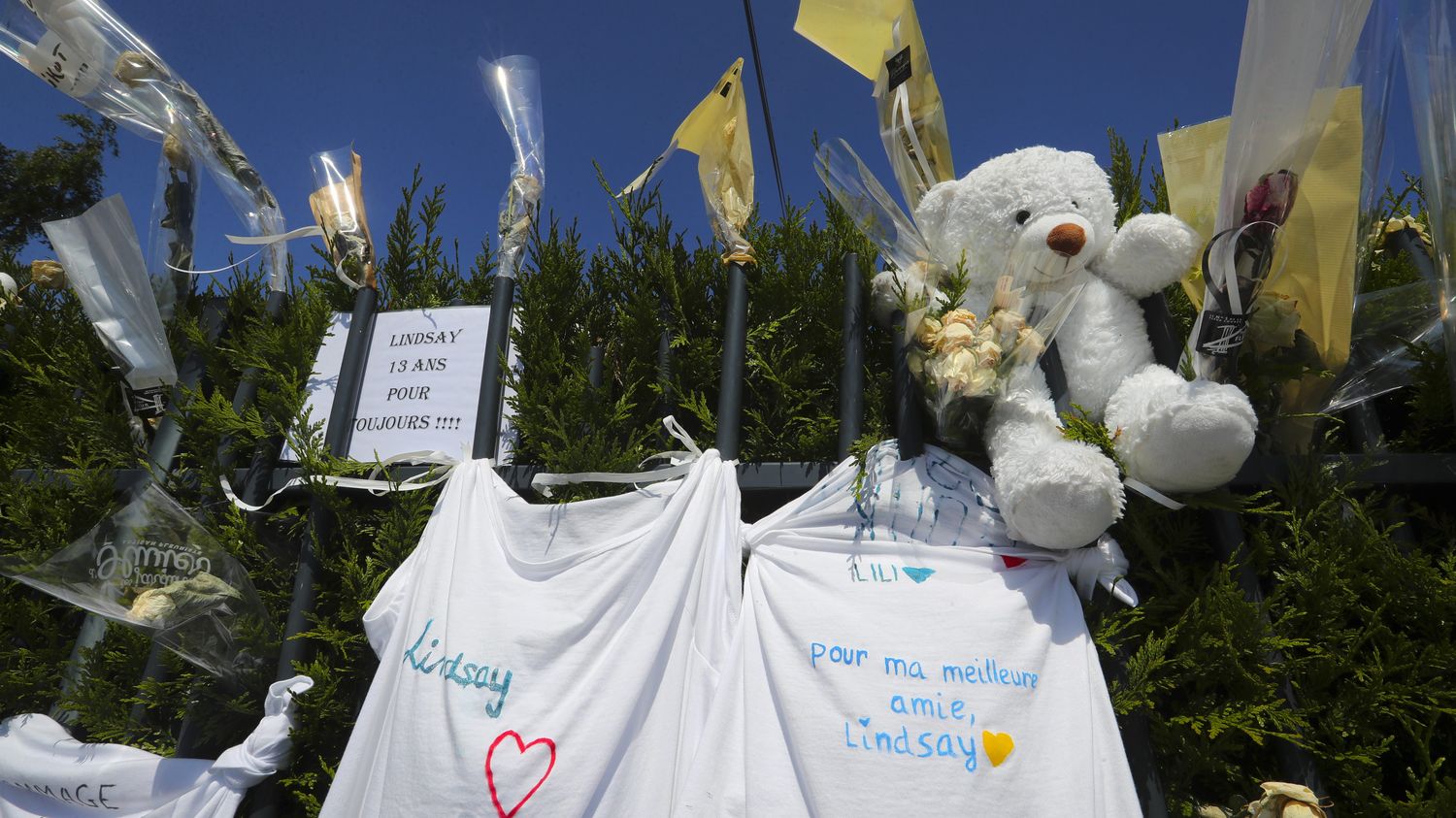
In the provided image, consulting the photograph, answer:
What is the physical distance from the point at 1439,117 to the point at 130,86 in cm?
330

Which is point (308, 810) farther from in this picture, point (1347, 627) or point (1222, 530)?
point (1347, 627)

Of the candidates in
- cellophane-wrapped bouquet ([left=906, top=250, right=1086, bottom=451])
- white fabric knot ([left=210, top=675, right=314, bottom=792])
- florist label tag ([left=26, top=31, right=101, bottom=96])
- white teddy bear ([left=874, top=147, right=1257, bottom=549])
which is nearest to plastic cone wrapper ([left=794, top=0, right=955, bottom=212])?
white teddy bear ([left=874, top=147, right=1257, bottom=549])

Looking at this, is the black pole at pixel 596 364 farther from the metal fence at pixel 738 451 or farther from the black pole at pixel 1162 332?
the black pole at pixel 1162 332

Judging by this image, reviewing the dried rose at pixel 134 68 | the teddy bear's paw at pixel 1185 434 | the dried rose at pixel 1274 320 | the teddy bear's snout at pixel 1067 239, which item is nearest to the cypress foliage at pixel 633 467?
the teddy bear's paw at pixel 1185 434

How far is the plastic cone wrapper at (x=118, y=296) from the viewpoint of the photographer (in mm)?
2189

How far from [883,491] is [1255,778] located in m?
0.83

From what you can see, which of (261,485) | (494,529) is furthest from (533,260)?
(261,485)

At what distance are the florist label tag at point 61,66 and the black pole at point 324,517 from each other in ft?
3.31

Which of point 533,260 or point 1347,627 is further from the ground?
point 533,260

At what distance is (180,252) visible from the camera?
2.48m

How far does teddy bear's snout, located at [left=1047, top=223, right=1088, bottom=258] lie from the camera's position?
1591mm

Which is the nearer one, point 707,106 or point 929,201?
point 929,201

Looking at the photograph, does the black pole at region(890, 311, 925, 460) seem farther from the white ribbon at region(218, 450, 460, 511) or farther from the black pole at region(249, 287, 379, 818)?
the black pole at region(249, 287, 379, 818)

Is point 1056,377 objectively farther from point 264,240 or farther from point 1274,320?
point 264,240
